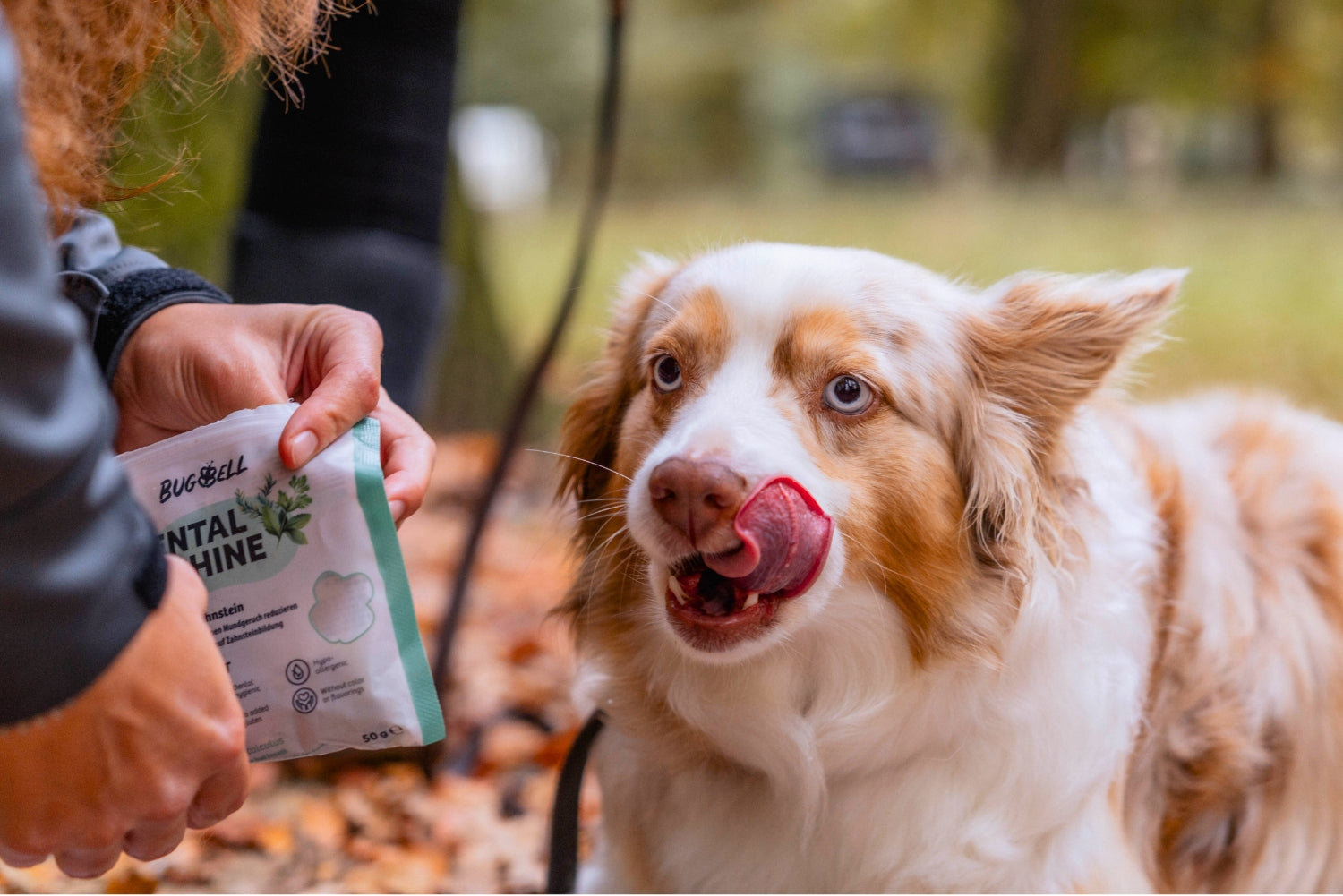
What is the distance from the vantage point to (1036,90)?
14.1 metres

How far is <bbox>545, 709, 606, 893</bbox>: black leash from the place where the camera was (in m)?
2.08

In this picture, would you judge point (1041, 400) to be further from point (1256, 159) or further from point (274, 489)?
point (1256, 159)

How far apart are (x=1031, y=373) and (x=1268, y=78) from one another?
15.3m

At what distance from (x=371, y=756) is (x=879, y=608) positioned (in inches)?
61.9

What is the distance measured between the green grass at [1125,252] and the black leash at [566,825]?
108 inches

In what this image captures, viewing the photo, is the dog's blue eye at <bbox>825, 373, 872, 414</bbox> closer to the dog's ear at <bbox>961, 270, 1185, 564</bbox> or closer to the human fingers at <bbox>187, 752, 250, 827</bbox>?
the dog's ear at <bbox>961, 270, 1185, 564</bbox>

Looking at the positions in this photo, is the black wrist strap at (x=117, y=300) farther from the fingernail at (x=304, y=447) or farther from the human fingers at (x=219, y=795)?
the human fingers at (x=219, y=795)

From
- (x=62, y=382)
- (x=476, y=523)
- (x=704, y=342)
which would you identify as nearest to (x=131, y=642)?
(x=62, y=382)

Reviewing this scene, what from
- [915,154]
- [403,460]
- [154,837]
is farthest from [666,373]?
[915,154]

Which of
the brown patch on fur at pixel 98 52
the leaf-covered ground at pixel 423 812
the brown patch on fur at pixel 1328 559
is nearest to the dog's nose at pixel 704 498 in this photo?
the leaf-covered ground at pixel 423 812

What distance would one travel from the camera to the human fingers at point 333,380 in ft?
4.94

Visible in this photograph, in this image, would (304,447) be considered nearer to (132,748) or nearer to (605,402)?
(132,748)

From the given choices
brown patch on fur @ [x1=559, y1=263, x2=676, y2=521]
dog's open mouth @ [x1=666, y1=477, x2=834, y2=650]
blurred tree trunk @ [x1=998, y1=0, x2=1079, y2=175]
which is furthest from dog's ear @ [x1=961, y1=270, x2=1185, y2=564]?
blurred tree trunk @ [x1=998, y1=0, x2=1079, y2=175]

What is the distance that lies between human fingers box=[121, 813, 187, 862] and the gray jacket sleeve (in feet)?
0.72
